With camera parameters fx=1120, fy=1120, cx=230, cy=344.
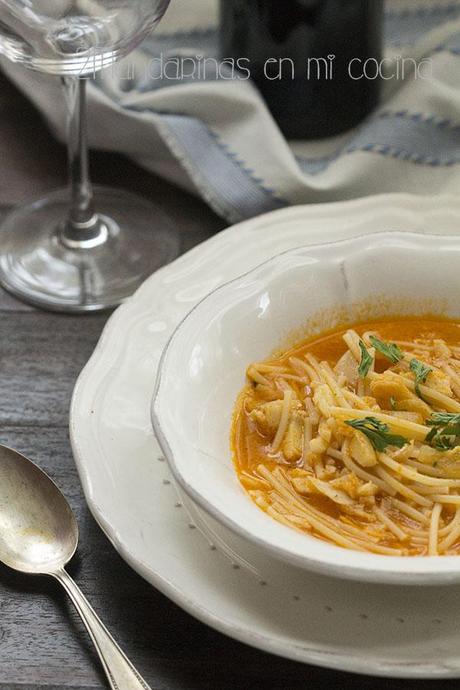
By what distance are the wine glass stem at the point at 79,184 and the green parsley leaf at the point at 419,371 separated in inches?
46.7

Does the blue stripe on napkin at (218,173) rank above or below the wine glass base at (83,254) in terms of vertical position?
above

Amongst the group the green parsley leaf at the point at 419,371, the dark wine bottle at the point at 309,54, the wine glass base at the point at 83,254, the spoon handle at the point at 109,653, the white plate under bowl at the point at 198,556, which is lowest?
the wine glass base at the point at 83,254

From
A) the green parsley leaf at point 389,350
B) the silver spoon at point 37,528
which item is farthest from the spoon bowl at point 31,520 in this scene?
the green parsley leaf at point 389,350

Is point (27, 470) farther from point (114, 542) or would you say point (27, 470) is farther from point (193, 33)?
point (193, 33)

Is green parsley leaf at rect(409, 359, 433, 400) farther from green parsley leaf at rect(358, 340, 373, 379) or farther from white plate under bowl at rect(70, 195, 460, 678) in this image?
white plate under bowl at rect(70, 195, 460, 678)

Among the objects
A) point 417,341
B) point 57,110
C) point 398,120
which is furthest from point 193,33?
point 417,341

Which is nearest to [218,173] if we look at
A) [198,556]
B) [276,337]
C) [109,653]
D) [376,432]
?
[276,337]

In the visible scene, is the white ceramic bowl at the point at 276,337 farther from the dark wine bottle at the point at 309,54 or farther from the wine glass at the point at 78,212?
the dark wine bottle at the point at 309,54

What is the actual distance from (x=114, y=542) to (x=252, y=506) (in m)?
0.26

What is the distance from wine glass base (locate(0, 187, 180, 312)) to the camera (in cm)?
→ 294

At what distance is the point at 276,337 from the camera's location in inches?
93.4

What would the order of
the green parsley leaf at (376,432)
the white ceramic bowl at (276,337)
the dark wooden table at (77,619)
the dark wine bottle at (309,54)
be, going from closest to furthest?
the white ceramic bowl at (276,337), the dark wooden table at (77,619), the green parsley leaf at (376,432), the dark wine bottle at (309,54)

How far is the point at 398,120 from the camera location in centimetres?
317

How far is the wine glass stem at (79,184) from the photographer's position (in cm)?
290
